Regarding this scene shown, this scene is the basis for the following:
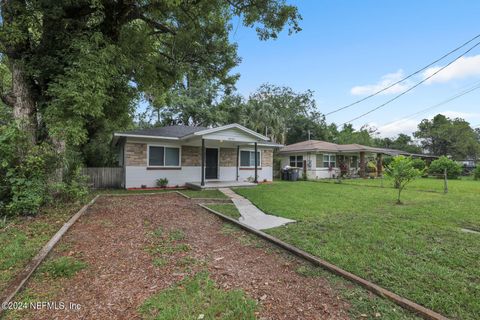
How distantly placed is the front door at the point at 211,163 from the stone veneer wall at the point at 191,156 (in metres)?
0.55

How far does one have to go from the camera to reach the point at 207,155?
582 inches

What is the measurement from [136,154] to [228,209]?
6940mm

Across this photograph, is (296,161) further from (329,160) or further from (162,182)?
(162,182)

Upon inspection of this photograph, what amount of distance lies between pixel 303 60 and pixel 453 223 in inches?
517

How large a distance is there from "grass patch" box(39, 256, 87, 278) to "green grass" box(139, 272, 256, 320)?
1387 millimetres

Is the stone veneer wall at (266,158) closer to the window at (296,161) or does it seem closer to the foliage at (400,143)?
the window at (296,161)

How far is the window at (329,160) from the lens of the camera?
21.1m

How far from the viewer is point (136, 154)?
487 inches

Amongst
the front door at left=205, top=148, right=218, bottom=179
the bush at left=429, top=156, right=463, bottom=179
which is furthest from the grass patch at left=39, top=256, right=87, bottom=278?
the bush at left=429, top=156, right=463, bottom=179

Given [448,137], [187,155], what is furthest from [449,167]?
[448,137]

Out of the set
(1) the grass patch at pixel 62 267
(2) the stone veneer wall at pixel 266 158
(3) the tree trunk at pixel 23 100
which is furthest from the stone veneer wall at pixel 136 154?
(1) the grass patch at pixel 62 267

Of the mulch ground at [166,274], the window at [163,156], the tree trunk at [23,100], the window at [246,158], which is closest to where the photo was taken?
the mulch ground at [166,274]

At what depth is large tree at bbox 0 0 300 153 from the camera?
559cm

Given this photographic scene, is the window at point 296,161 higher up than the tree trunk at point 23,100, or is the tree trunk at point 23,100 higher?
the tree trunk at point 23,100
